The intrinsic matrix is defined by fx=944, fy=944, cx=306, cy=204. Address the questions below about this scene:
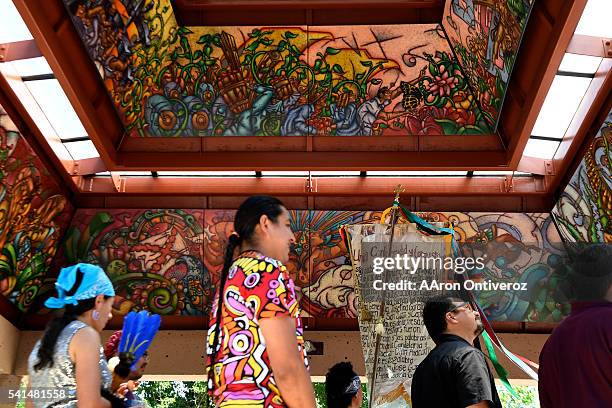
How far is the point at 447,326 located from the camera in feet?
11.8

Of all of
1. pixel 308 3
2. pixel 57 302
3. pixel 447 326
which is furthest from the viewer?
pixel 308 3

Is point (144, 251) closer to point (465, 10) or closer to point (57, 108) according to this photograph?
point (57, 108)

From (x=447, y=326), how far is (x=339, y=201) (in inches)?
159

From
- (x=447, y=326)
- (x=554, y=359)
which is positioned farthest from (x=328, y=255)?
(x=554, y=359)

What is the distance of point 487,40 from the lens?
6.25 meters

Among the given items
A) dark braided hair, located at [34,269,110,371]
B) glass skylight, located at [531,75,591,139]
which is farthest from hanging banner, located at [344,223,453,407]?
dark braided hair, located at [34,269,110,371]

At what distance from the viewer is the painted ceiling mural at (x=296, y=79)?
6531 mm

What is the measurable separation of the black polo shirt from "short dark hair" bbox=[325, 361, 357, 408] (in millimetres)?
1156

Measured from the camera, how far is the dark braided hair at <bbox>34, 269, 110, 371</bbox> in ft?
10.1

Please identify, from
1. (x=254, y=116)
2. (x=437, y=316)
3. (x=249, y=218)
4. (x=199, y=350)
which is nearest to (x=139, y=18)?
(x=254, y=116)

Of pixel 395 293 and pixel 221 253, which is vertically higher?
pixel 221 253

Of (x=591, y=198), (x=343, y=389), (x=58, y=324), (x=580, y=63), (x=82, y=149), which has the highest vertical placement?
(x=82, y=149)

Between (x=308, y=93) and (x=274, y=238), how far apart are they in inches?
165

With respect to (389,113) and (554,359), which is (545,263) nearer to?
(389,113)
